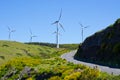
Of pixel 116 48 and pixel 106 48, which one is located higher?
pixel 116 48

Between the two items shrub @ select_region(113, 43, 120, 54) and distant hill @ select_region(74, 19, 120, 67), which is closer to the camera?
shrub @ select_region(113, 43, 120, 54)

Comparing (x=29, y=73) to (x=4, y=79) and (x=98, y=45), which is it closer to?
(x=4, y=79)

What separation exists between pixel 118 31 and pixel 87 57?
2087cm

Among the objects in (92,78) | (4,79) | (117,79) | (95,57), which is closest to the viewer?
(117,79)

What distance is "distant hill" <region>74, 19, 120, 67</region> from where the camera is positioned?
71.1 meters

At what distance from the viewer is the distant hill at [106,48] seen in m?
71.1

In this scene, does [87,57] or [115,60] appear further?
[87,57]

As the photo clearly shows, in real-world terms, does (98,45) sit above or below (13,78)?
above

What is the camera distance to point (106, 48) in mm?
78375

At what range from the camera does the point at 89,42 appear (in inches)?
4040

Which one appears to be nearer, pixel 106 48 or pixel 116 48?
pixel 116 48

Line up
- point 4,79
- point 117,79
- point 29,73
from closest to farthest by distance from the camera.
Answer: point 117,79 → point 29,73 → point 4,79

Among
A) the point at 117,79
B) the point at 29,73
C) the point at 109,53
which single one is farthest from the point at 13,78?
the point at 117,79

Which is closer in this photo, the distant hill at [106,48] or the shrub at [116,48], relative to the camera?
the shrub at [116,48]
